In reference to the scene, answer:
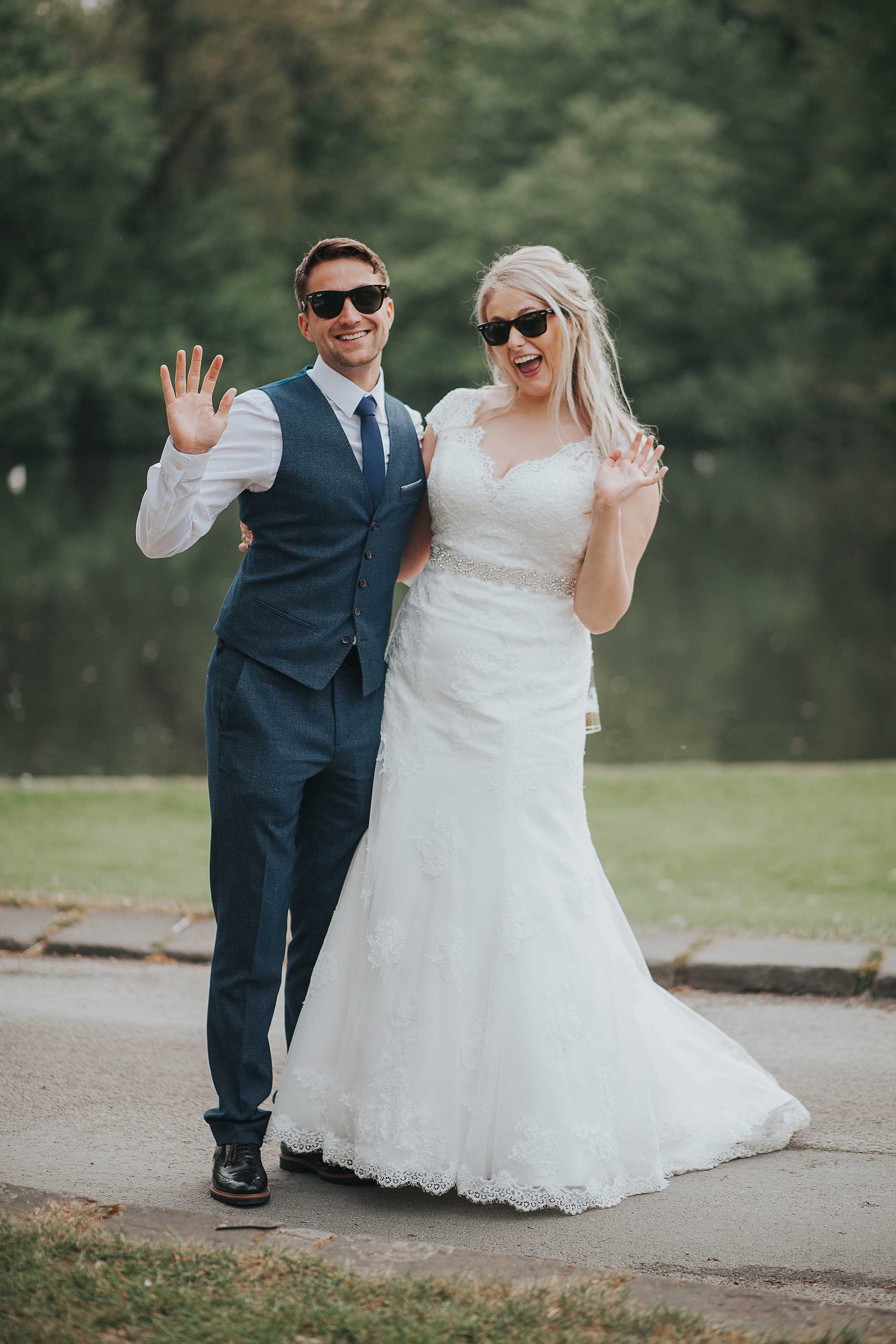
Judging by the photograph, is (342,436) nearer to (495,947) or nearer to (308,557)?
(308,557)

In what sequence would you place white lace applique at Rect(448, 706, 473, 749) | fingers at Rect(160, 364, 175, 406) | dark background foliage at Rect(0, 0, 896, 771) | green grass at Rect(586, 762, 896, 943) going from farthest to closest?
dark background foliage at Rect(0, 0, 896, 771) < green grass at Rect(586, 762, 896, 943) < white lace applique at Rect(448, 706, 473, 749) < fingers at Rect(160, 364, 175, 406)

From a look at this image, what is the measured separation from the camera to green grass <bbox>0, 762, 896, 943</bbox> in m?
6.00

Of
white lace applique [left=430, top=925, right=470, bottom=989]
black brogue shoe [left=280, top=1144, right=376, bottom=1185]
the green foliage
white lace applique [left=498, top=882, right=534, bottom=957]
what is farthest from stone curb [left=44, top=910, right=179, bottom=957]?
the green foliage

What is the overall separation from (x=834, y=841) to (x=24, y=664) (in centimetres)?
873

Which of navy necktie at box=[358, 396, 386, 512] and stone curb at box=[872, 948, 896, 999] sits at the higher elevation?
navy necktie at box=[358, 396, 386, 512]

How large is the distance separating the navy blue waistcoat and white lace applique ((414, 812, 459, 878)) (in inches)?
15.1

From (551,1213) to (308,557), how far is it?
168 centimetres

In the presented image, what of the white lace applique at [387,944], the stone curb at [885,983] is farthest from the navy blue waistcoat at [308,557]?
the stone curb at [885,983]

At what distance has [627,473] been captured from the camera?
3.65m

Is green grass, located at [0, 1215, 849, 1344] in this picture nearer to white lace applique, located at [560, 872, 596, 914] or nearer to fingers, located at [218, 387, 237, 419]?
white lace applique, located at [560, 872, 596, 914]

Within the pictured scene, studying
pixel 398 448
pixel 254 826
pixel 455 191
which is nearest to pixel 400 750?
pixel 254 826

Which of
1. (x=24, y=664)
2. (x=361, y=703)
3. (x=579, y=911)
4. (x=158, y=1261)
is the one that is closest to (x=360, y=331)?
(x=361, y=703)

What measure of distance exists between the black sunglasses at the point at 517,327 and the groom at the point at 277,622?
0.29 metres

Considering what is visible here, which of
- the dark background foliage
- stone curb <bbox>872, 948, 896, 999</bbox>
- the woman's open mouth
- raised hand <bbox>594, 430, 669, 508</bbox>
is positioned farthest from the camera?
the dark background foliage
